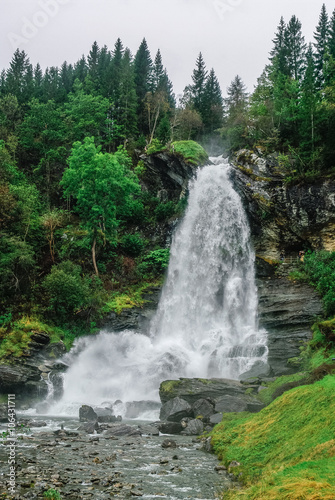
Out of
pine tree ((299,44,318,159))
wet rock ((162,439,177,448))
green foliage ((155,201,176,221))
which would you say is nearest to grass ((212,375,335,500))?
wet rock ((162,439,177,448))

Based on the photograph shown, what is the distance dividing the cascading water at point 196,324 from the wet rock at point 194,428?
6783 millimetres

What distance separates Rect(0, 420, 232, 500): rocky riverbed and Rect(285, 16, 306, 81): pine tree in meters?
44.9

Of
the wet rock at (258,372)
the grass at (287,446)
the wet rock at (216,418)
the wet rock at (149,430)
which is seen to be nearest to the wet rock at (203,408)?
the wet rock at (216,418)

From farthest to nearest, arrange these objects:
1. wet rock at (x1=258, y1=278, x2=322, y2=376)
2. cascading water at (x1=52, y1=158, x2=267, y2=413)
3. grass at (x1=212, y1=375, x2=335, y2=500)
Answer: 1. cascading water at (x1=52, y1=158, x2=267, y2=413)
2. wet rock at (x1=258, y1=278, x2=322, y2=376)
3. grass at (x1=212, y1=375, x2=335, y2=500)

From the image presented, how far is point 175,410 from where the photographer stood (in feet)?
54.8

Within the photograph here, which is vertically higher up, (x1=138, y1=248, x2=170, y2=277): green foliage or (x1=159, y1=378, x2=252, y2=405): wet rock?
(x1=138, y1=248, x2=170, y2=277): green foliage

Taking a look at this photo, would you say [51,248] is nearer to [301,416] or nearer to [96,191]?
[96,191]

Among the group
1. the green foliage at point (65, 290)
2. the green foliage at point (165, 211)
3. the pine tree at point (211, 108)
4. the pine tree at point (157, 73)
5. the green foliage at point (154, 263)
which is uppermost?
the pine tree at point (157, 73)

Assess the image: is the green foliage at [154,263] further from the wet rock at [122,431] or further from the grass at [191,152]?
the wet rock at [122,431]

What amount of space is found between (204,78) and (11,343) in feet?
165

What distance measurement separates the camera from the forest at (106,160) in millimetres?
26906

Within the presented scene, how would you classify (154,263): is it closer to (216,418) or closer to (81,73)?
(216,418)

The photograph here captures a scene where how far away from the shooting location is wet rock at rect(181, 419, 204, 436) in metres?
14.8

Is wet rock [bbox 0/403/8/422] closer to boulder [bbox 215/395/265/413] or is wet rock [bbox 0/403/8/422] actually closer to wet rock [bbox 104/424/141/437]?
wet rock [bbox 104/424/141/437]
